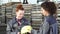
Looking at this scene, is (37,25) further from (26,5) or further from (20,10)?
(20,10)

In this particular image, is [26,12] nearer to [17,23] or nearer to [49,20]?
[17,23]

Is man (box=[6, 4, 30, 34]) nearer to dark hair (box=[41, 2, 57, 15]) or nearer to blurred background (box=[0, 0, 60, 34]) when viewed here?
dark hair (box=[41, 2, 57, 15])

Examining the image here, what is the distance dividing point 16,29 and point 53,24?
751 mm

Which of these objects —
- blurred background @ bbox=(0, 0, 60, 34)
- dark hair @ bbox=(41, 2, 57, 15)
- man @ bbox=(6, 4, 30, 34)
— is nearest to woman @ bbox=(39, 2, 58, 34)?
dark hair @ bbox=(41, 2, 57, 15)

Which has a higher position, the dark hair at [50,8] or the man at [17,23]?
the dark hair at [50,8]

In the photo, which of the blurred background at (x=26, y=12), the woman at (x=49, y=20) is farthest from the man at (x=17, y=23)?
the blurred background at (x=26, y=12)

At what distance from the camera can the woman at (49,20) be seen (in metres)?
3.99

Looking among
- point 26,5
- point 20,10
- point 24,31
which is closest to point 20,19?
point 20,10

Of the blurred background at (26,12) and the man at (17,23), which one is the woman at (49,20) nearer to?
the man at (17,23)

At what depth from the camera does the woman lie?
399 cm

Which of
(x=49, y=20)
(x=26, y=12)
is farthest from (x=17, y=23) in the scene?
(x=26, y=12)

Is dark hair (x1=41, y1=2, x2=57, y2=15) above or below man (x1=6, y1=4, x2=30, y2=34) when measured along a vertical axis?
above

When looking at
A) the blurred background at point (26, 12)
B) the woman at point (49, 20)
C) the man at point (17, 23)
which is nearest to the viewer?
the woman at point (49, 20)

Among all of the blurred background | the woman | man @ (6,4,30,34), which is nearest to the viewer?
the woman
